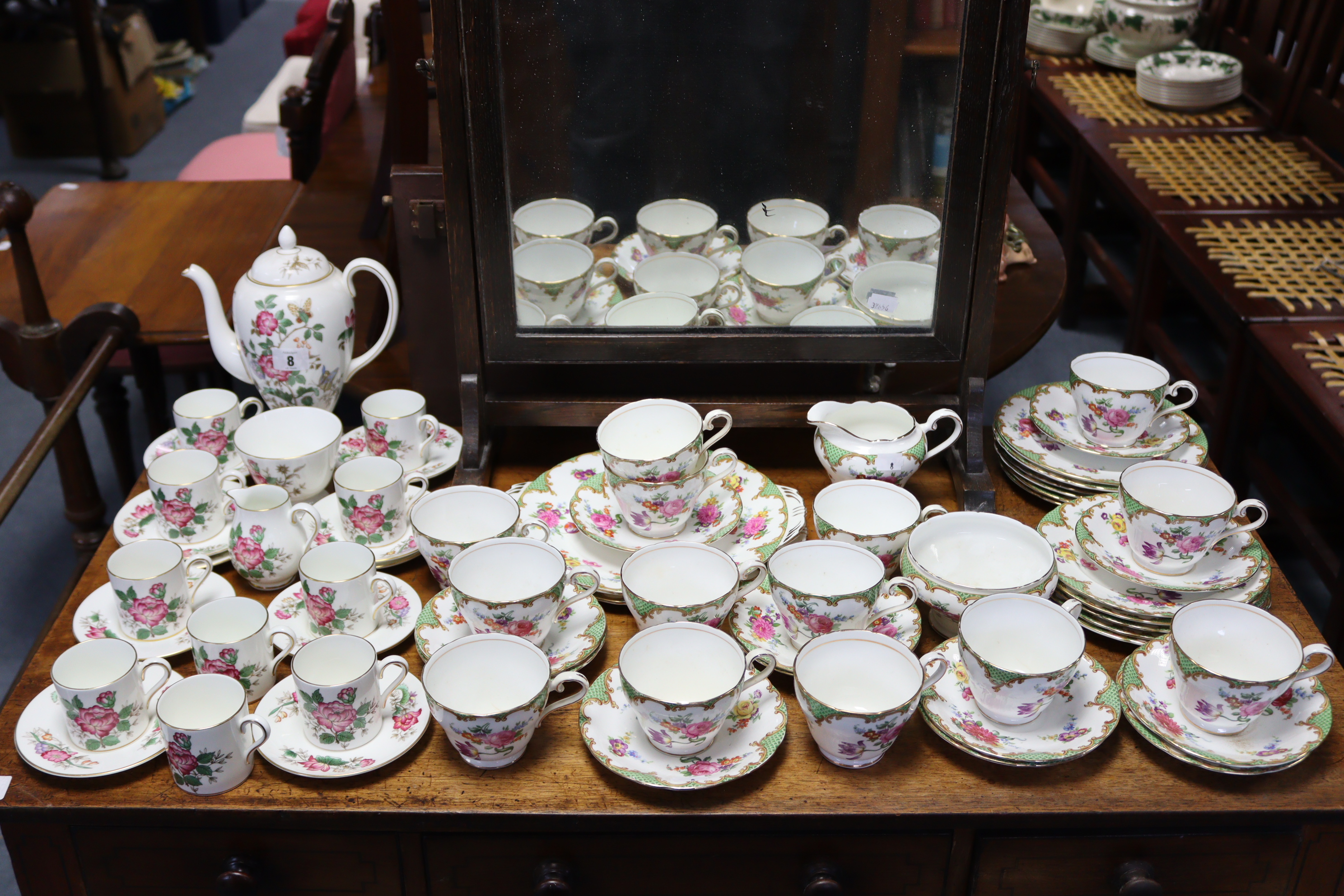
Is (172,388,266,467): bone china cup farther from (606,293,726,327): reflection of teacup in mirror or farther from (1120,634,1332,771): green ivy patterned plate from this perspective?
(1120,634,1332,771): green ivy patterned plate

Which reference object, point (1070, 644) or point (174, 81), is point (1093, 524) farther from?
point (174, 81)

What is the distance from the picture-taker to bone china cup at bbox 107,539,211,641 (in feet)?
3.92

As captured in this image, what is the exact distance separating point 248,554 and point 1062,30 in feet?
8.86

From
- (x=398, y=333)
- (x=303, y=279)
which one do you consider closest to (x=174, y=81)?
(x=398, y=333)

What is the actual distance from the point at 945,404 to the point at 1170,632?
0.37m

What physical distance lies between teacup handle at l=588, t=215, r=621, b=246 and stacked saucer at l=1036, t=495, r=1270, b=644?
56cm

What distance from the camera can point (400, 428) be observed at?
142cm

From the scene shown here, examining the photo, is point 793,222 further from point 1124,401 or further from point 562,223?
point 1124,401

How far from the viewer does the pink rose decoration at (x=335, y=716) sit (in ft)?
3.48

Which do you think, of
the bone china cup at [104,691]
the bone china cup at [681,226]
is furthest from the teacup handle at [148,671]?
the bone china cup at [681,226]

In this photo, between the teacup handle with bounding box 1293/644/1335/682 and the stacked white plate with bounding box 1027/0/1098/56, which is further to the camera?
the stacked white plate with bounding box 1027/0/1098/56

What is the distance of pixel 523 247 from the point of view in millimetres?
1302

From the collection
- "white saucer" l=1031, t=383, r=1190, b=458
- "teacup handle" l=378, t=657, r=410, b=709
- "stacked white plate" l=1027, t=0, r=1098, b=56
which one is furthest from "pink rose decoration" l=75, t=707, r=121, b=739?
"stacked white plate" l=1027, t=0, r=1098, b=56

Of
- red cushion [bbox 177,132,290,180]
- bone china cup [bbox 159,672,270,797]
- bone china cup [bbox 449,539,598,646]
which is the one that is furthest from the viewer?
red cushion [bbox 177,132,290,180]
